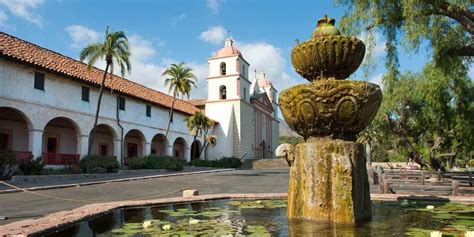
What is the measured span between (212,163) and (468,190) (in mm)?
28722

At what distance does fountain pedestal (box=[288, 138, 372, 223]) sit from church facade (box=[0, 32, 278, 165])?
55.4ft

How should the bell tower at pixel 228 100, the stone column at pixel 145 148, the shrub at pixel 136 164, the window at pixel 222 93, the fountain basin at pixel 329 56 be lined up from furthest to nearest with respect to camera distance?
the window at pixel 222 93 → the bell tower at pixel 228 100 → the stone column at pixel 145 148 → the shrub at pixel 136 164 → the fountain basin at pixel 329 56

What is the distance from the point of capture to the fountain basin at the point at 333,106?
5.27 meters

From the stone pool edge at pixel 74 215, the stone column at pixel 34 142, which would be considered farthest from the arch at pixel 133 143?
the stone pool edge at pixel 74 215

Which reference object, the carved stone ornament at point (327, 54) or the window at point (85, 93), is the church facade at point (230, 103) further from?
the carved stone ornament at point (327, 54)

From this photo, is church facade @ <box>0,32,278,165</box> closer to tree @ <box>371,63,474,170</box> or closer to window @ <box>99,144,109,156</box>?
window @ <box>99,144,109,156</box>

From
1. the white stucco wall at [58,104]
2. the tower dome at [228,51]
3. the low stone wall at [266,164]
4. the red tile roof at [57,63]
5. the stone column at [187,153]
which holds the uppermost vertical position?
the tower dome at [228,51]

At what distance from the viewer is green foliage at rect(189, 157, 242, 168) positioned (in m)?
36.5

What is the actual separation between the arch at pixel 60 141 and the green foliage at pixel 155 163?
3949mm

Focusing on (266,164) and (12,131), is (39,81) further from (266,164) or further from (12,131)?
(266,164)

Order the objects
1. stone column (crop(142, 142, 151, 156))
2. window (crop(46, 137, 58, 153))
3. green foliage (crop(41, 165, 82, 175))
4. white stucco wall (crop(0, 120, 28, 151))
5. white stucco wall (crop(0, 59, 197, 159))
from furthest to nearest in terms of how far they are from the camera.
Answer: stone column (crop(142, 142, 151, 156)), window (crop(46, 137, 58, 153)), white stucco wall (crop(0, 120, 28, 151)), green foliage (crop(41, 165, 82, 175)), white stucco wall (crop(0, 59, 197, 159))

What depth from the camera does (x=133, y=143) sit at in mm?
32250

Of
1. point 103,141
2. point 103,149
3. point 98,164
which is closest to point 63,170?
point 98,164

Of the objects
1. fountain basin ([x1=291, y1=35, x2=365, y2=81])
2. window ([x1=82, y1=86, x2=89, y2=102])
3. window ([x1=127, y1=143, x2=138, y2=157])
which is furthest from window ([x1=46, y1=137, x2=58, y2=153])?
fountain basin ([x1=291, y1=35, x2=365, y2=81])
